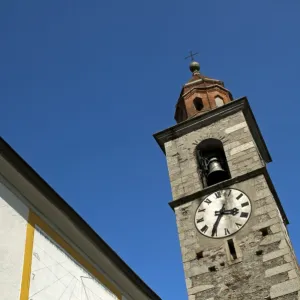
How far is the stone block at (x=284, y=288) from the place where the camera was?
929 cm

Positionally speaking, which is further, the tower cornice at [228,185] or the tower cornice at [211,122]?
the tower cornice at [211,122]

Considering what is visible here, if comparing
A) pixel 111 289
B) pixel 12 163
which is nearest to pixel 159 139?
pixel 111 289

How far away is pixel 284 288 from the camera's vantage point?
9375 mm

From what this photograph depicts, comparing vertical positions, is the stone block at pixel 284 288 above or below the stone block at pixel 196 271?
below

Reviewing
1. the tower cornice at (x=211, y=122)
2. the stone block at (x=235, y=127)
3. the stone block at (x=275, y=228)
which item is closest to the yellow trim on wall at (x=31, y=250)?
the stone block at (x=275, y=228)

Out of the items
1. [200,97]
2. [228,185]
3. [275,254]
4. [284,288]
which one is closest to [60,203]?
[284,288]

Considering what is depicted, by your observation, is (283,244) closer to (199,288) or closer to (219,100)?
(199,288)

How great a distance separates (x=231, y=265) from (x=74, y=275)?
5.97 m

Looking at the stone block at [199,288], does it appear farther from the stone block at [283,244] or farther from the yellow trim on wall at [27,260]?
the yellow trim on wall at [27,260]

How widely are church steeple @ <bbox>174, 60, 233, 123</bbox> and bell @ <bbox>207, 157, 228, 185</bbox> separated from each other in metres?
2.68

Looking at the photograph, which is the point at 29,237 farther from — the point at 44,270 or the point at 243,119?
the point at 243,119

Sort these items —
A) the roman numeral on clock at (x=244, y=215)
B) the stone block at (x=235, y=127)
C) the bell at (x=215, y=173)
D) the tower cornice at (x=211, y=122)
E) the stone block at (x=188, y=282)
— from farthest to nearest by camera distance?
the tower cornice at (x=211, y=122) → the stone block at (x=235, y=127) → the bell at (x=215, y=173) → the roman numeral on clock at (x=244, y=215) → the stone block at (x=188, y=282)

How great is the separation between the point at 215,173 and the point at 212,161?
40 cm

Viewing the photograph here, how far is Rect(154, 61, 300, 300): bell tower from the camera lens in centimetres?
981
